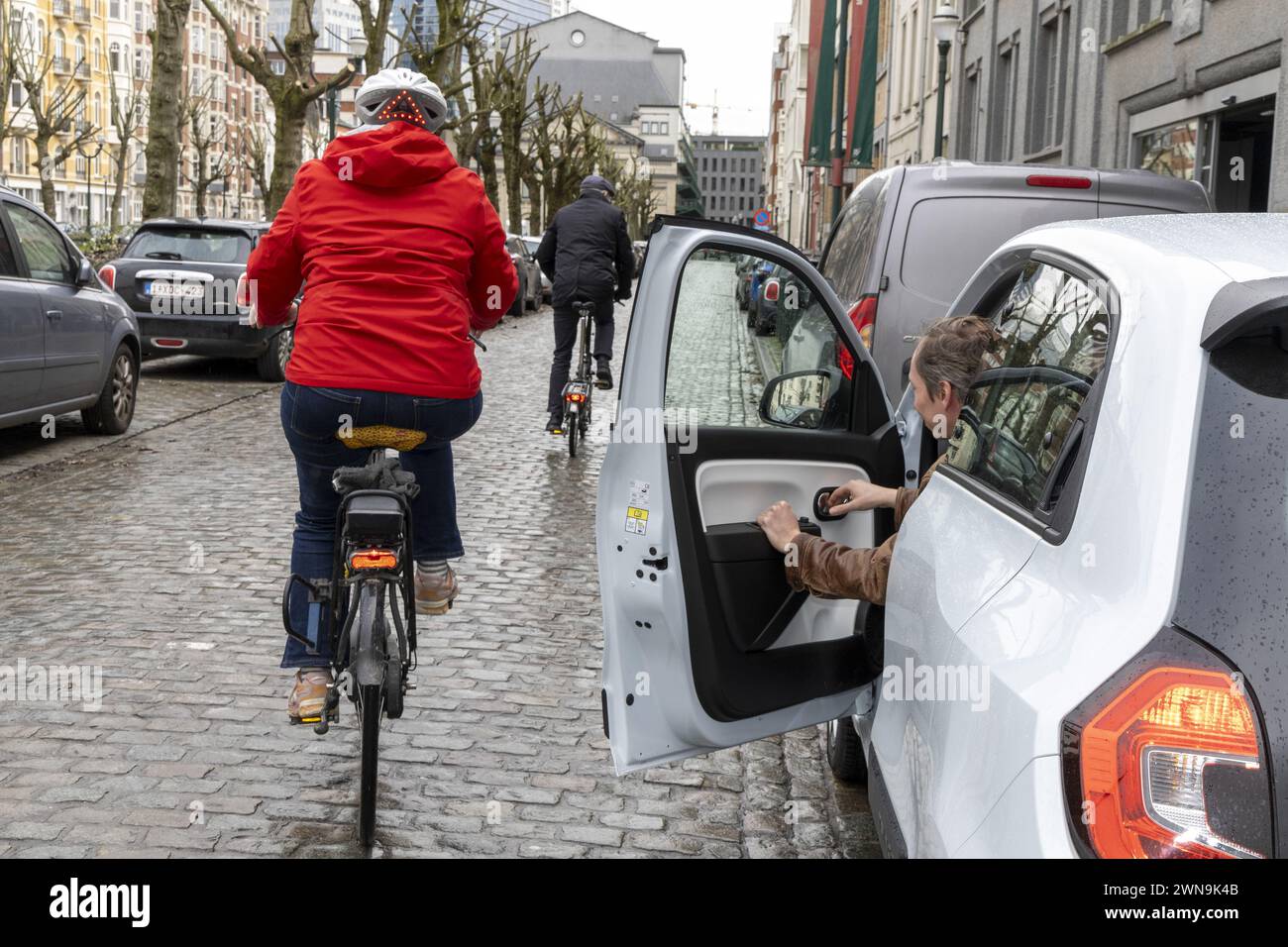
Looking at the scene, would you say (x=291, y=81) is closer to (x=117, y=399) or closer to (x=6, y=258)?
(x=117, y=399)

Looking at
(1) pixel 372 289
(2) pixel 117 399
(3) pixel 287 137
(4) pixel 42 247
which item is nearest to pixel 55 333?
(4) pixel 42 247

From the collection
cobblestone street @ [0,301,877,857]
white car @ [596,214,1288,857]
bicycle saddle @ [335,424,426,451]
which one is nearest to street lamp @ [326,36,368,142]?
cobblestone street @ [0,301,877,857]

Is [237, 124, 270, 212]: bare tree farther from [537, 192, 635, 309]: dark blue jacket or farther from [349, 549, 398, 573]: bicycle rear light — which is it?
[349, 549, 398, 573]: bicycle rear light

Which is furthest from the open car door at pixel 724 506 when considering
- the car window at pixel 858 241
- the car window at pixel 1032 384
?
the car window at pixel 858 241

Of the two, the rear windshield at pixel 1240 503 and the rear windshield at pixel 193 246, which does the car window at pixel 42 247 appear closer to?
the rear windshield at pixel 193 246

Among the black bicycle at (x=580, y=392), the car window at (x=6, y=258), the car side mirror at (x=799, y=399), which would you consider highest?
the car window at (x=6, y=258)

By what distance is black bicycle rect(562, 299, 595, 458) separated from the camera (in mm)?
10984

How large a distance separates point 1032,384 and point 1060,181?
210 inches

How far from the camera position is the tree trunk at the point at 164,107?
22875 millimetres

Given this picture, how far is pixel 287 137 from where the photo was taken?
2445cm

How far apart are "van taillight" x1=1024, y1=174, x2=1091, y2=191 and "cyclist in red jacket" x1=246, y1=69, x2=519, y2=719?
4.41 meters

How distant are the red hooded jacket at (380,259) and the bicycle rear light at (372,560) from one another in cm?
46
